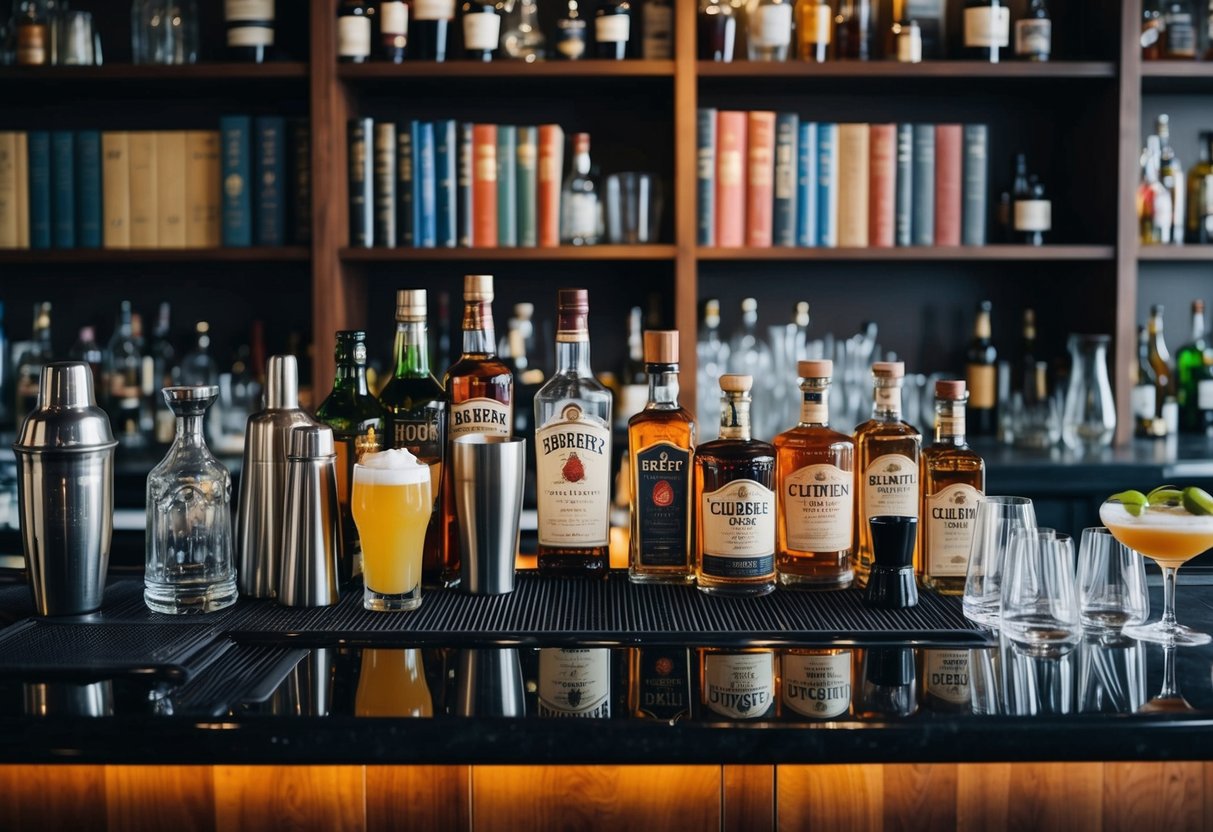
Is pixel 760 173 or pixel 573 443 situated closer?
pixel 573 443

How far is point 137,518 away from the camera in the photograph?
2.47 metres

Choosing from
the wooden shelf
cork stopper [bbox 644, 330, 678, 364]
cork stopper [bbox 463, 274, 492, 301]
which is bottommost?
cork stopper [bbox 644, 330, 678, 364]

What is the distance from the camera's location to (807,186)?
266 cm

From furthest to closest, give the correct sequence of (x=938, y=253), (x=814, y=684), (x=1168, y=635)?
(x=938, y=253), (x=1168, y=635), (x=814, y=684)

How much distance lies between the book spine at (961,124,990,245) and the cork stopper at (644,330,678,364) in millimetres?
1693

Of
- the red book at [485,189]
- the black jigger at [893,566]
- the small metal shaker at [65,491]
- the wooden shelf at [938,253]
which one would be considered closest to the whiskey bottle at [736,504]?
the black jigger at [893,566]

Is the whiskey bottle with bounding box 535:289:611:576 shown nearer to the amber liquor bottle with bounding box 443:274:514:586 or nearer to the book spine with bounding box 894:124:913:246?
the amber liquor bottle with bounding box 443:274:514:586

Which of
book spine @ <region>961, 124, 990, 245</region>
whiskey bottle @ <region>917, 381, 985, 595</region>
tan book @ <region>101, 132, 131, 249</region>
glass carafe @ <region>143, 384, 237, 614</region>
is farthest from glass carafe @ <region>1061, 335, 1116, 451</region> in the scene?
tan book @ <region>101, 132, 131, 249</region>

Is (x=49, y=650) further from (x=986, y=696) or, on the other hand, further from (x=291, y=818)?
(x=986, y=696)

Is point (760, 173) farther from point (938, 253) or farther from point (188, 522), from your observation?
point (188, 522)

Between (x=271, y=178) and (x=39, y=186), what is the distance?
542 millimetres

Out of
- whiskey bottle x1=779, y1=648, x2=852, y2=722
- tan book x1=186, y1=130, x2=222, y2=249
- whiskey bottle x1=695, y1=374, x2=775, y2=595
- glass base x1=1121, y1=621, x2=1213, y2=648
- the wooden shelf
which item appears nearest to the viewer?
whiskey bottle x1=779, y1=648, x2=852, y2=722

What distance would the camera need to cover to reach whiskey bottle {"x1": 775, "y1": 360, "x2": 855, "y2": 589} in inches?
47.0

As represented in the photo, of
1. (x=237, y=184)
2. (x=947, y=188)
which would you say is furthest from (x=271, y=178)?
(x=947, y=188)
